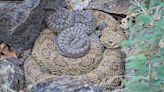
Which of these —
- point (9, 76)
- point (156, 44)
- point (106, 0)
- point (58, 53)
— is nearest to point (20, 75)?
point (9, 76)

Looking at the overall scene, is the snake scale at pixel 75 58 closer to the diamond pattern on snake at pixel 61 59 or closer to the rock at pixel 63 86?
the diamond pattern on snake at pixel 61 59

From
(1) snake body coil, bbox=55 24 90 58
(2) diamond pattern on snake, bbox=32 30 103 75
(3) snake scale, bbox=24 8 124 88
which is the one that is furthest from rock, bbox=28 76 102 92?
(1) snake body coil, bbox=55 24 90 58

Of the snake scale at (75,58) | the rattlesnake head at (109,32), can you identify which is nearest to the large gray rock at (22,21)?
the snake scale at (75,58)

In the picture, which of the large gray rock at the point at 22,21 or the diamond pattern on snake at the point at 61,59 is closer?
the diamond pattern on snake at the point at 61,59

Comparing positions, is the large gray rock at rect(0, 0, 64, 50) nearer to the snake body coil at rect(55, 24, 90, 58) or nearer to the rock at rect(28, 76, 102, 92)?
the snake body coil at rect(55, 24, 90, 58)

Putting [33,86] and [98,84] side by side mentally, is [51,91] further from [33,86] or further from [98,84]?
[98,84]
